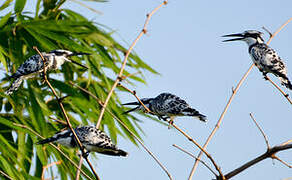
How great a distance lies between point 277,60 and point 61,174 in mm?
2425

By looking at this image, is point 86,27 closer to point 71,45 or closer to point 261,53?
point 71,45

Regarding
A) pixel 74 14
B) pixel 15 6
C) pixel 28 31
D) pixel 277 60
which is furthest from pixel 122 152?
pixel 74 14

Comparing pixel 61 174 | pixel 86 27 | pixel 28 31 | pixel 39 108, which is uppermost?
pixel 86 27

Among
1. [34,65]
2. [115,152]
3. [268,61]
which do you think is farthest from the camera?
[268,61]

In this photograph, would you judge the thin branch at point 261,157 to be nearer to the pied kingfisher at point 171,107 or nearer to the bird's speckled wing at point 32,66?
the pied kingfisher at point 171,107

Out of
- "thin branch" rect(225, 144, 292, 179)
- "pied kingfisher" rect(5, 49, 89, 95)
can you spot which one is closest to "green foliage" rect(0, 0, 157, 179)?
"pied kingfisher" rect(5, 49, 89, 95)

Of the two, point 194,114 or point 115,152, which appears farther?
point 194,114

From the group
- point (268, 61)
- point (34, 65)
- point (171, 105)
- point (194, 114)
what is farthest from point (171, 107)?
point (34, 65)

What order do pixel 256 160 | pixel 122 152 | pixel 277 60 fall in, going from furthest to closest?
pixel 277 60 < pixel 122 152 < pixel 256 160

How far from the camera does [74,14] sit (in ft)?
18.7

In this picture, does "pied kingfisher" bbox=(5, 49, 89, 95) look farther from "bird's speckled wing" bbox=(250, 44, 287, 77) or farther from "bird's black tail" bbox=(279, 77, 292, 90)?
"bird's black tail" bbox=(279, 77, 292, 90)

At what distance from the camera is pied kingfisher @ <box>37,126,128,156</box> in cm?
293

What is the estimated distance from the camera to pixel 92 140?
2.99m

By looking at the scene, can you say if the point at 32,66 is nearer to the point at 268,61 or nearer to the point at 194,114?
the point at 194,114
